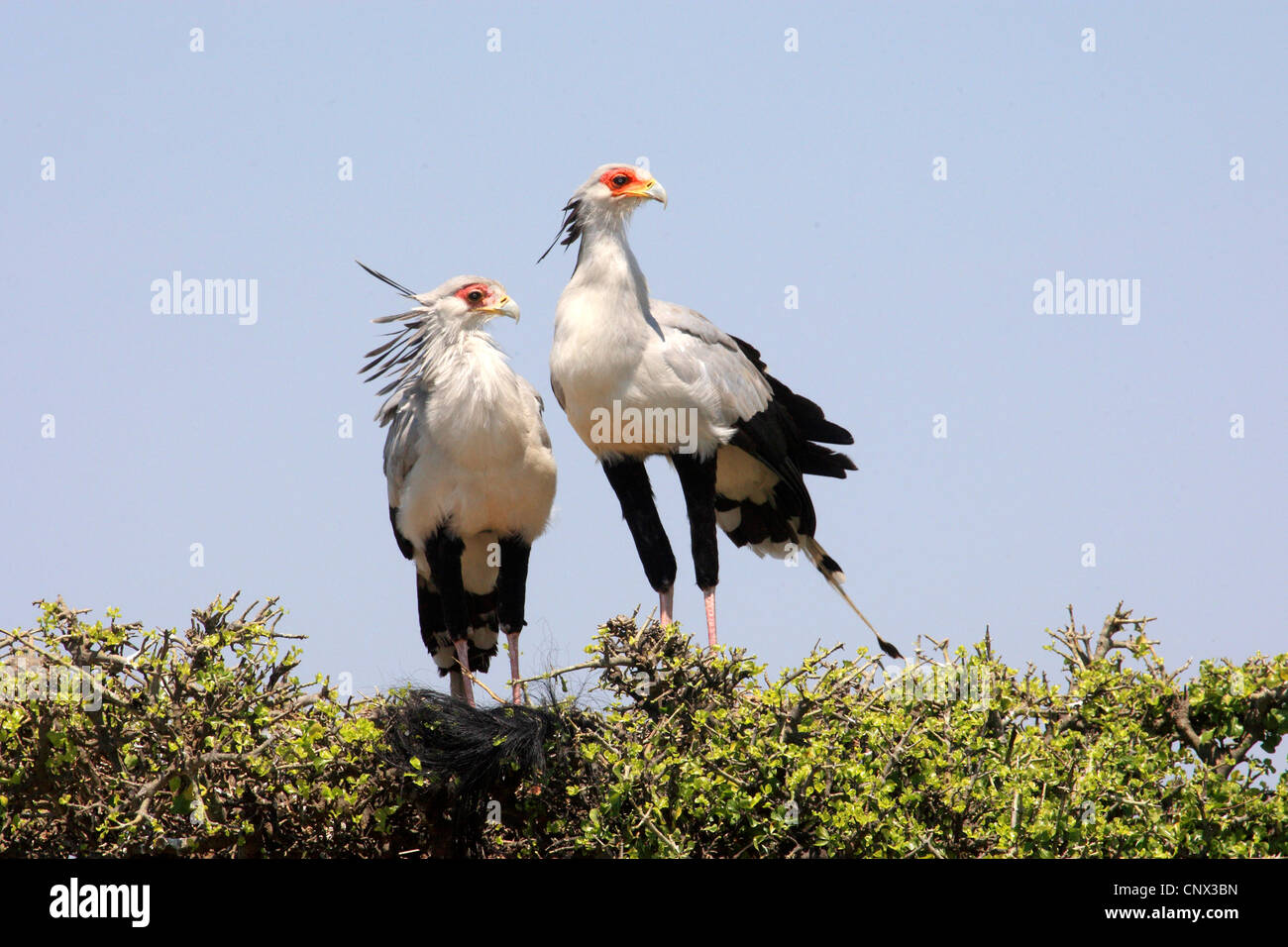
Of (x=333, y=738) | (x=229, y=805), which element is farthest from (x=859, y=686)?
(x=229, y=805)

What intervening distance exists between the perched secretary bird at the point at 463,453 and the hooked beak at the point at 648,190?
792mm

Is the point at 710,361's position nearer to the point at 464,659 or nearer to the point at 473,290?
the point at 473,290

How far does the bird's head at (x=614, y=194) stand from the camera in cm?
633

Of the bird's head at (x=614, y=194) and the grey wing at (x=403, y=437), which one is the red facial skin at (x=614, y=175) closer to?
the bird's head at (x=614, y=194)

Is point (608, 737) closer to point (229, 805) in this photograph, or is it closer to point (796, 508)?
point (229, 805)

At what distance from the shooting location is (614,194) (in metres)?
6.38

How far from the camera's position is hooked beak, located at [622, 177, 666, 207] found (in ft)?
20.6

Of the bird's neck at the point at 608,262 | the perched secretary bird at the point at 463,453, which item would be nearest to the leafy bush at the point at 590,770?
the perched secretary bird at the point at 463,453

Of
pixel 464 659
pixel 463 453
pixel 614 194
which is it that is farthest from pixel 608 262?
pixel 464 659

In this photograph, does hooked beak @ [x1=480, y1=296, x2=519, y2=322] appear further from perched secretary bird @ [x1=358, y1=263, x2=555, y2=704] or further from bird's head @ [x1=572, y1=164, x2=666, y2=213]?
bird's head @ [x1=572, y1=164, x2=666, y2=213]

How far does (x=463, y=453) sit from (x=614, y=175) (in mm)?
1524

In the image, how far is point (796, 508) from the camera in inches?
278

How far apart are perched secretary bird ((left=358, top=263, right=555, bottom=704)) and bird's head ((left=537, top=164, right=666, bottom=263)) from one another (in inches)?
22.7
